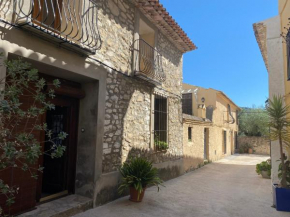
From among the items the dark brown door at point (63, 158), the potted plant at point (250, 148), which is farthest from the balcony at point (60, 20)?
the potted plant at point (250, 148)

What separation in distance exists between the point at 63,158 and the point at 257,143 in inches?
830

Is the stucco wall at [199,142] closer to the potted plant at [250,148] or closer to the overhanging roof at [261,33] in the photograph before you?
the overhanging roof at [261,33]

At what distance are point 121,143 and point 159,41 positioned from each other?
395 centimetres

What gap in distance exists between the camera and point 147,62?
6.87m

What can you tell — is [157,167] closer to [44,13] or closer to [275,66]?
[275,66]

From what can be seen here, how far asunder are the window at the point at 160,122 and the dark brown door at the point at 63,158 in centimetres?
307

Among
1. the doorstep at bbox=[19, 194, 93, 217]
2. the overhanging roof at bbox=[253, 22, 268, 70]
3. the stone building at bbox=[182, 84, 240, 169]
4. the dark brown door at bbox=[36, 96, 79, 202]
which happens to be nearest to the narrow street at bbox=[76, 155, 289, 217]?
the doorstep at bbox=[19, 194, 93, 217]

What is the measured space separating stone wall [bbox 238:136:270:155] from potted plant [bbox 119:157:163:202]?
1926 centimetres

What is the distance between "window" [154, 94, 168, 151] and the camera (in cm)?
738

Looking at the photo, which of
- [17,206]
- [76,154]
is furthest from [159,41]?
[17,206]

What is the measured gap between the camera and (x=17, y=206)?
3.59m

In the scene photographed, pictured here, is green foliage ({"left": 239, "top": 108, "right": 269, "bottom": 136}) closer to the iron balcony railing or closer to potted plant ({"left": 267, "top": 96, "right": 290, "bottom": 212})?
the iron balcony railing

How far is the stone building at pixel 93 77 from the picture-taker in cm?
351

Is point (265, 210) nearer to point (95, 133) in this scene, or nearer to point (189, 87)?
point (95, 133)
